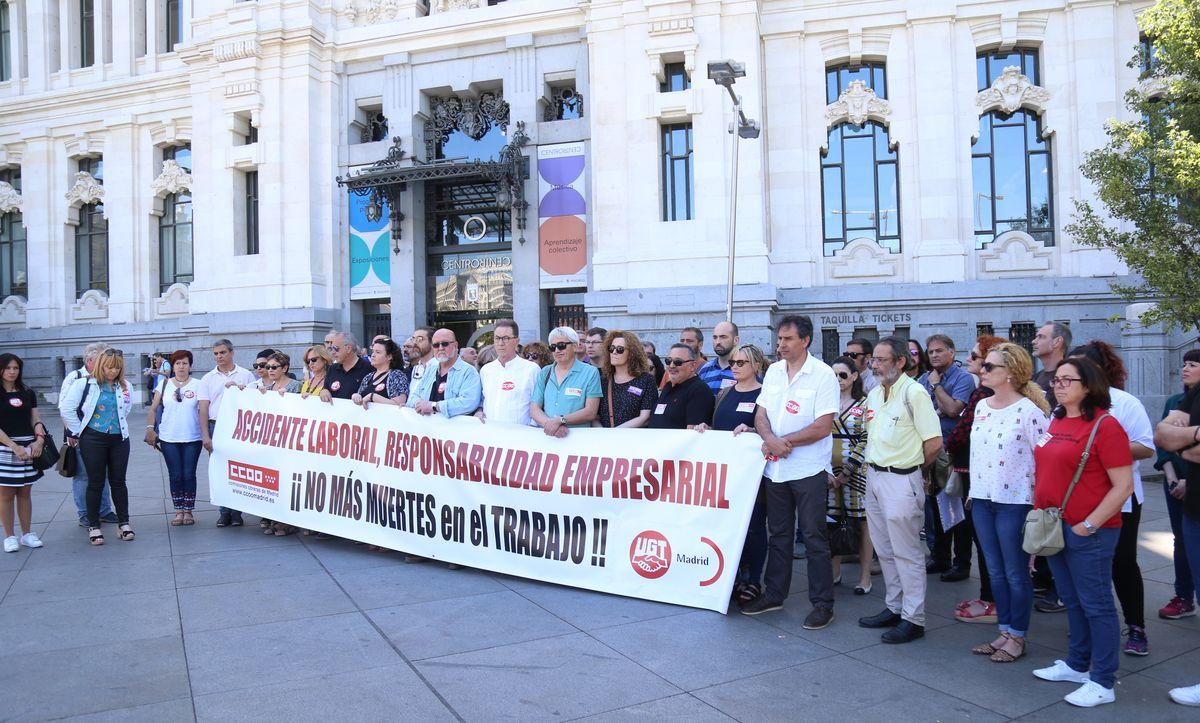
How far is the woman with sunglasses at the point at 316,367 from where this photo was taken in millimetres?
8500

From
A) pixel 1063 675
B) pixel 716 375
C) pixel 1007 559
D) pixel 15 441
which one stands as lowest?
pixel 1063 675

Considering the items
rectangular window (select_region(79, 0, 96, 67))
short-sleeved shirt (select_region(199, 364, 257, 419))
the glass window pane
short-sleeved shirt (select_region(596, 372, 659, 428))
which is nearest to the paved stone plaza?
short-sleeved shirt (select_region(596, 372, 659, 428))

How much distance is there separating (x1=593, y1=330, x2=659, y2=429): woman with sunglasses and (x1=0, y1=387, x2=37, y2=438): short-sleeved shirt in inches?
221

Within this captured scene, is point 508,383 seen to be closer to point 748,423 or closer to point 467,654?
point 748,423

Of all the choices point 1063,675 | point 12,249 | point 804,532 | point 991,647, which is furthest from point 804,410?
point 12,249

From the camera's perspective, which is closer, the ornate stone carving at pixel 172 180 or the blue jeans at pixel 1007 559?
the blue jeans at pixel 1007 559

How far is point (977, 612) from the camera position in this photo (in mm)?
5523

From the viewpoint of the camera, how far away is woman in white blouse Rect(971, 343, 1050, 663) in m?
4.70

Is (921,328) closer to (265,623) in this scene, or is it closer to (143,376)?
(265,623)

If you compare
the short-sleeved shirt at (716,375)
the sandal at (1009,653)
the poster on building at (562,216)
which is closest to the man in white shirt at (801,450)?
the sandal at (1009,653)

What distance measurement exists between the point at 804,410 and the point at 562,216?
50.6ft

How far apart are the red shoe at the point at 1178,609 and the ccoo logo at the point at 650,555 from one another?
12.0 ft

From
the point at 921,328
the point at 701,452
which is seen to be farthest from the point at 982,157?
the point at 701,452

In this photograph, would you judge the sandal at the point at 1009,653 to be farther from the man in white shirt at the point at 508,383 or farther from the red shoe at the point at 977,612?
the man in white shirt at the point at 508,383
